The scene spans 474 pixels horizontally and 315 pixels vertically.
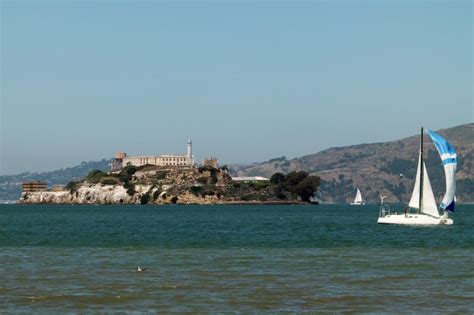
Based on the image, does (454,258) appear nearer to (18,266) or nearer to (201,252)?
(201,252)

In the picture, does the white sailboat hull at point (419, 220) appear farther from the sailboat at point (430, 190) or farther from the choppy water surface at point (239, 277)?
the choppy water surface at point (239, 277)

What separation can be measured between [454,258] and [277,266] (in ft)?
44.8

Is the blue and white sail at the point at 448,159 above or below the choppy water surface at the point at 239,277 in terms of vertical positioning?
above

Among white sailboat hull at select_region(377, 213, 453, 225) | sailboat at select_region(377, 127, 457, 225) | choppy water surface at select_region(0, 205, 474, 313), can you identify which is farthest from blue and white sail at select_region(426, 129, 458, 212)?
choppy water surface at select_region(0, 205, 474, 313)

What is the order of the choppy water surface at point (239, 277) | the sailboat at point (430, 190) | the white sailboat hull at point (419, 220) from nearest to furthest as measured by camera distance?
the choppy water surface at point (239, 277) → the white sailboat hull at point (419, 220) → the sailboat at point (430, 190)

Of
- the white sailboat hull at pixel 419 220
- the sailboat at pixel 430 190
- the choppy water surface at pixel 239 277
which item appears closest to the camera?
the choppy water surface at pixel 239 277

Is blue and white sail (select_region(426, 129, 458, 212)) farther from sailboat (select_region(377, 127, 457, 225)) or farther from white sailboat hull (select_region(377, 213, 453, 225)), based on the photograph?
white sailboat hull (select_region(377, 213, 453, 225))

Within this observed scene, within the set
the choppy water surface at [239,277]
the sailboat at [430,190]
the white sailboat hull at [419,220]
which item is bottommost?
the choppy water surface at [239,277]

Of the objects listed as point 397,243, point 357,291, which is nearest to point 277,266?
point 357,291

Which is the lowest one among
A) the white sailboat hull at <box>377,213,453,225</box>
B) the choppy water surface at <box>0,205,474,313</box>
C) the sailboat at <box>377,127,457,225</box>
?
the choppy water surface at <box>0,205,474,313</box>

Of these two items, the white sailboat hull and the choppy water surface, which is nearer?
the choppy water surface

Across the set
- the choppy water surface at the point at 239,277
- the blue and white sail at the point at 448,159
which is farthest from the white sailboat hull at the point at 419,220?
the choppy water surface at the point at 239,277

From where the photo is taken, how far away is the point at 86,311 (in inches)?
1422

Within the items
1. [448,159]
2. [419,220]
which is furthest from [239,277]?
[448,159]
